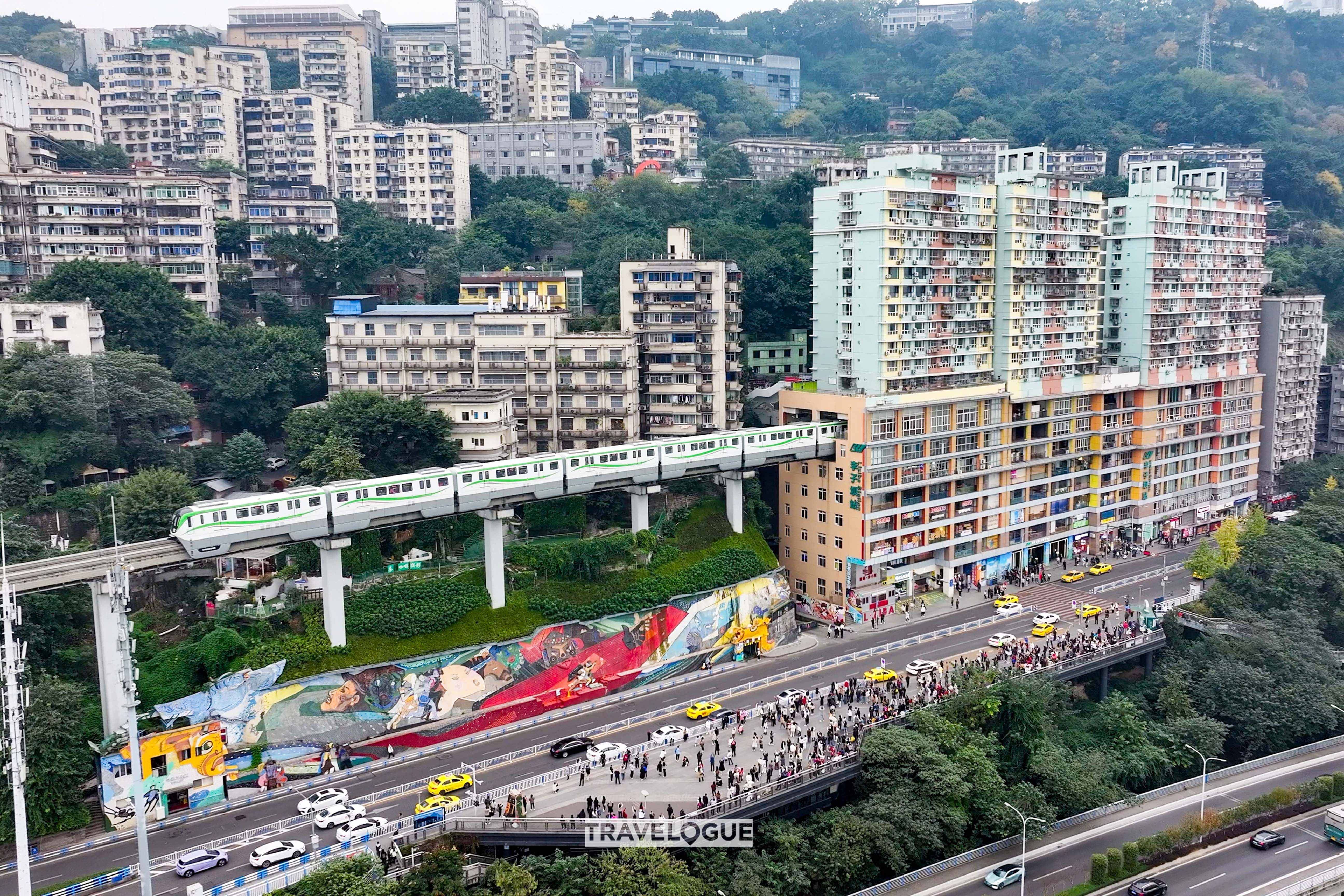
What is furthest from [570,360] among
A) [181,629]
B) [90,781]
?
[90,781]

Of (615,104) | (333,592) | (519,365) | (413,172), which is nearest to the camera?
(333,592)

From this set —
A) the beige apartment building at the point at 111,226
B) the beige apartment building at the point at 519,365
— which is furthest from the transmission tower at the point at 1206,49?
the beige apartment building at the point at 111,226

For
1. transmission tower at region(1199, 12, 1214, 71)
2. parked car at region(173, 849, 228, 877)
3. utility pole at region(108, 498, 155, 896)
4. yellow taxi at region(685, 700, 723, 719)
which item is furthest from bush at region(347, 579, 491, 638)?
transmission tower at region(1199, 12, 1214, 71)

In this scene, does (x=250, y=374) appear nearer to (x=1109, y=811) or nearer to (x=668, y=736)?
(x=668, y=736)

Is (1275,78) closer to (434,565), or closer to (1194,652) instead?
(1194,652)

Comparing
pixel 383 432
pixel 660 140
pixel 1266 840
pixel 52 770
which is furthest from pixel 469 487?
pixel 660 140

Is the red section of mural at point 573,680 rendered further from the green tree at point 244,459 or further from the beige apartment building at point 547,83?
the beige apartment building at point 547,83

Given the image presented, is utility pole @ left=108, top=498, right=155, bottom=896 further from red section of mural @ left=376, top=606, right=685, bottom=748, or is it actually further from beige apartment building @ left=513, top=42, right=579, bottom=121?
beige apartment building @ left=513, top=42, right=579, bottom=121
